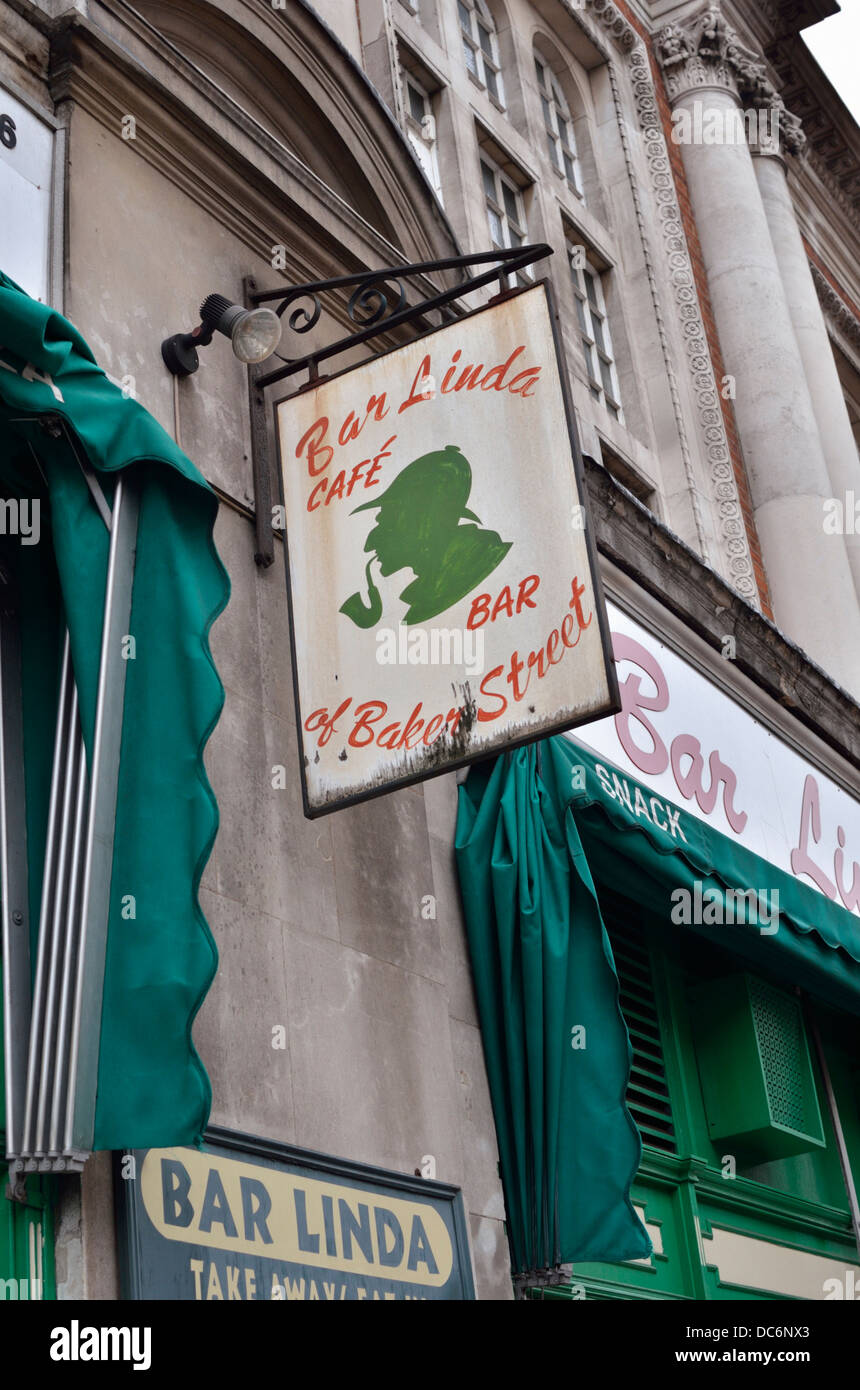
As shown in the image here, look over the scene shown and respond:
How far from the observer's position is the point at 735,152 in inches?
723

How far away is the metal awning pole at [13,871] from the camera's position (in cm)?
491

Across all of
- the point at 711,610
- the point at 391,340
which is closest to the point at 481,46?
the point at 711,610

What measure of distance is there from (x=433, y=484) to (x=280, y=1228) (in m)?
2.94

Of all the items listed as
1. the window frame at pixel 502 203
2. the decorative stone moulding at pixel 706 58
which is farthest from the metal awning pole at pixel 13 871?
the decorative stone moulding at pixel 706 58

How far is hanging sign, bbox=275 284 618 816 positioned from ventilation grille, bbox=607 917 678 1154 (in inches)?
148

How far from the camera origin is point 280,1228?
586 centimetres

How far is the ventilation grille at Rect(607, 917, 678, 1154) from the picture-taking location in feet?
31.1

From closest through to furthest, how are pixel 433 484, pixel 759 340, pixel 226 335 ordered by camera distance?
1. pixel 433 484
2. pixel 226 335
3. pixel 759 340

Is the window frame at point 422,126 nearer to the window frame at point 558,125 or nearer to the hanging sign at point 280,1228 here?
the window frame at point 558,125

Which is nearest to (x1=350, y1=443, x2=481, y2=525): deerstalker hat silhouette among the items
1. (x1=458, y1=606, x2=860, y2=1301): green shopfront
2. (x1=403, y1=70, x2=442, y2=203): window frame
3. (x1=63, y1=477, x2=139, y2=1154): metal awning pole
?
(x1=63, y1=477, x2=139, y2=1154): metal awning pole

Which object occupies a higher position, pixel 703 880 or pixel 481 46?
pixel 481 46

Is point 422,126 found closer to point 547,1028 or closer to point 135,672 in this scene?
point 547,1028
